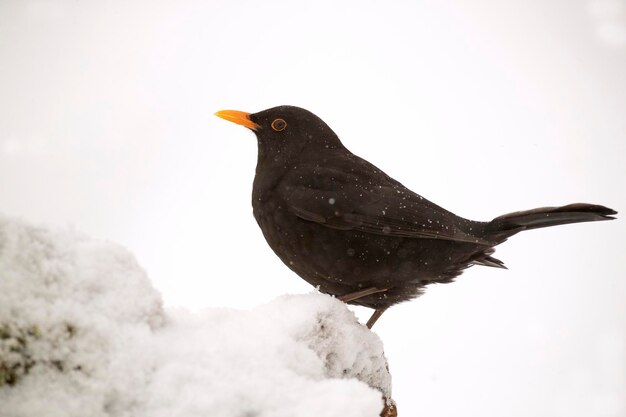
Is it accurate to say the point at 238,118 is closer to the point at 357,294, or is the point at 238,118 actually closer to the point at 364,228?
the point at 364,228

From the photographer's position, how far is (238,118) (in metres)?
5.06

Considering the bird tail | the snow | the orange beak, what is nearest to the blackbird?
the bird tail

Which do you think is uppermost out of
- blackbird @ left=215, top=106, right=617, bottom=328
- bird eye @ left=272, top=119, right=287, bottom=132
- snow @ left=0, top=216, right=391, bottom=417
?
bird eye @ left=272, top=119, right=287, bottom=132

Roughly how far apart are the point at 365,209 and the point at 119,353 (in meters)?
2.66

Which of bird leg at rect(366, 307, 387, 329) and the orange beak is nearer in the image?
bird leg at rect(366, 307, 387, 329)

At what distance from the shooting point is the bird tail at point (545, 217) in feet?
13.6

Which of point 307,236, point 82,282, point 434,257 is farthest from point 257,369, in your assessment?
point 434,257

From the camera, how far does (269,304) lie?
2.98m

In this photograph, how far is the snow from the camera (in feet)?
5.90

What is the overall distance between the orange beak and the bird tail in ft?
7.89

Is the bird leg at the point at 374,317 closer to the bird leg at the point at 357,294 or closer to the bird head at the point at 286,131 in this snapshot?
the bird leg at the point at 357,294

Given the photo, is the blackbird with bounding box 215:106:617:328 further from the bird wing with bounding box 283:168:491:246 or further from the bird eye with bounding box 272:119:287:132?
the bird eye with bounding box 272:119:287:132

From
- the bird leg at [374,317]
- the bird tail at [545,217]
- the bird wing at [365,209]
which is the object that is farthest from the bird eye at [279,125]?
the bird tail at [545,217]

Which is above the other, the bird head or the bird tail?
the bird tail
